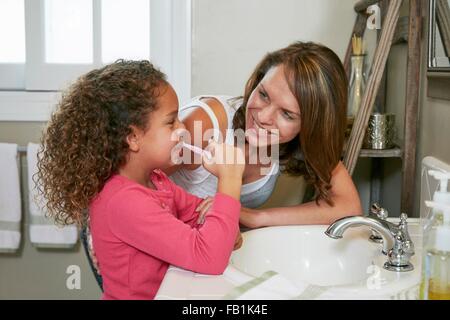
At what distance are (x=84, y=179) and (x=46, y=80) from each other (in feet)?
4.07

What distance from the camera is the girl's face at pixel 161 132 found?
3.23 feet

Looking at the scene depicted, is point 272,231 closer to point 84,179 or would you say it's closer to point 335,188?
point 335,188

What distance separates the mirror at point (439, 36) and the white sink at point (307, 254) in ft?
1.27

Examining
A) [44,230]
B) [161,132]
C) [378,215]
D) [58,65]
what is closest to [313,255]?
[378,215]

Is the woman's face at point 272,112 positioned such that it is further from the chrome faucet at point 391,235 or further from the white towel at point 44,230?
the white towel at point 44,230

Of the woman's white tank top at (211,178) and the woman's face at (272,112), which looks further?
the woman's white tank top at (211,178)

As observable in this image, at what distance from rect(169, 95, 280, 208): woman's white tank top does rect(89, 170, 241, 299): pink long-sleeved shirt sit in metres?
0.38

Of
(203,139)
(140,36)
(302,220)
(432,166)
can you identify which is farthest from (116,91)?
(140,36)

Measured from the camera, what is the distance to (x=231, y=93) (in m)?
1.93

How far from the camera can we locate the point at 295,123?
1.23 meters

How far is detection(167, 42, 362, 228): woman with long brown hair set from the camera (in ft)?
3.98

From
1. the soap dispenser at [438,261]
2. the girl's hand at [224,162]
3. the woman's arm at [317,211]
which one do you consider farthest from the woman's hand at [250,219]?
the soap dispenser at [438,261]

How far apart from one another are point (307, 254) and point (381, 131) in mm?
607

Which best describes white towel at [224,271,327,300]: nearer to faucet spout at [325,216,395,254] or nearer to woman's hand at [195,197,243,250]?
faucet spout at [325,216,395,254]
